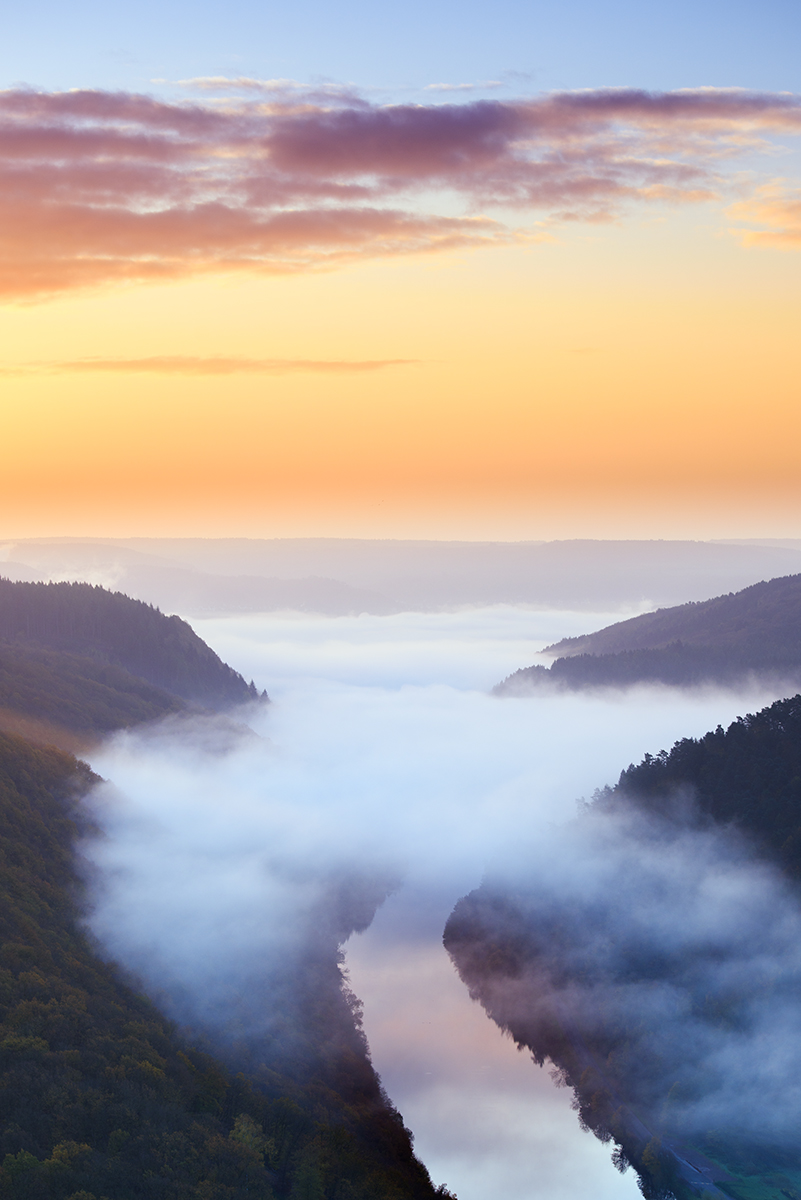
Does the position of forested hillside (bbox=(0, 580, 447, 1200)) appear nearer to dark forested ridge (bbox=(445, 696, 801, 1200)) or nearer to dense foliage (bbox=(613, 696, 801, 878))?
dark forested ridge (bbox=(445, 696, 801, 1200))

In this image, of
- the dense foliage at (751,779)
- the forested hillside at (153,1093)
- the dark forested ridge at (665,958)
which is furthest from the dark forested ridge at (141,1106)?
the dense foliage at (751,779)

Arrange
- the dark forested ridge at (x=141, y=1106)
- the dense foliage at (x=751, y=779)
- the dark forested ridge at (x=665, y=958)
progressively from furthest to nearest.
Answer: the dense foliage at (x=751, y=779) < the dark forested ridge at (x=665, y=958) < the dark forested ridge at (x=141, y=1106)

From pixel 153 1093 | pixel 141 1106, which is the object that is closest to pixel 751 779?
pixel 153 1093

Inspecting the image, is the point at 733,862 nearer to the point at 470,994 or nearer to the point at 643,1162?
the point at 470,994

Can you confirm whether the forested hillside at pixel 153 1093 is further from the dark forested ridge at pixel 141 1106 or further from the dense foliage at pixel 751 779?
the dense foliage at pixel 751 779

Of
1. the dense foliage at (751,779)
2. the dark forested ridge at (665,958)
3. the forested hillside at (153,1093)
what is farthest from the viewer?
the dense foliage at (751,779)

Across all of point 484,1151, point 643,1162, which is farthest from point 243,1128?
point 643,1162
